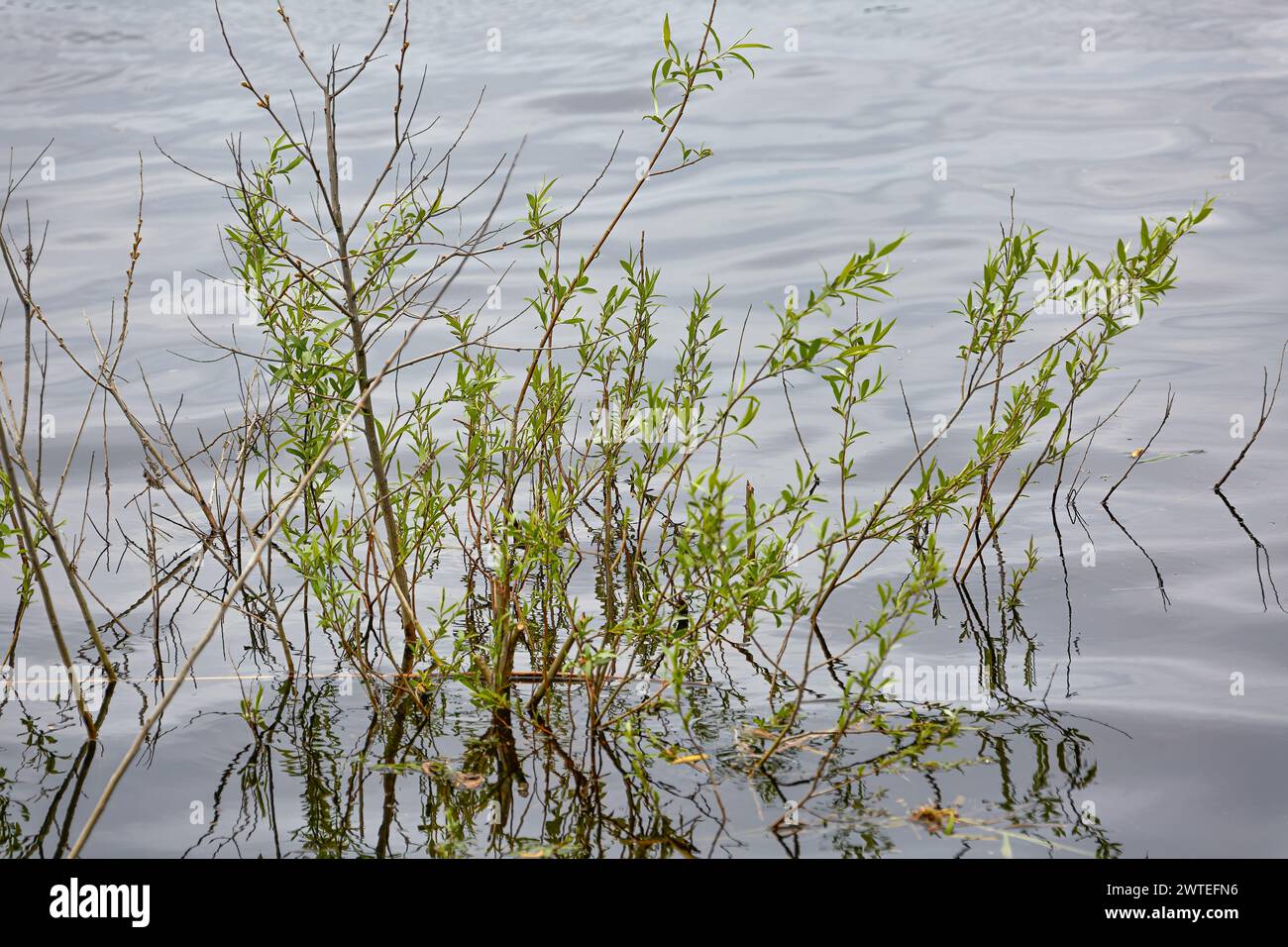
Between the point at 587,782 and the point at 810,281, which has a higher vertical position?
the point at 810,281

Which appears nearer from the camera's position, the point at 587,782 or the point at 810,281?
the point at 587,782

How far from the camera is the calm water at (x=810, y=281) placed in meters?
4.07

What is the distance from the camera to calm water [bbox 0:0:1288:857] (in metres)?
4.07

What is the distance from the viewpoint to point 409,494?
480 centimetres

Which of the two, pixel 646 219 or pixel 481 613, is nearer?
pixel 481 613

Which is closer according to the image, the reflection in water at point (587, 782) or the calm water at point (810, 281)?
the reflection in water at point (587, 782)

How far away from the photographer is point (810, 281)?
383 inches

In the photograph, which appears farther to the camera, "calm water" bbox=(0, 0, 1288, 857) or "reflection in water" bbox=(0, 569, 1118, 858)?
"calm water" bbox=(0, 0, 1288, 857)
